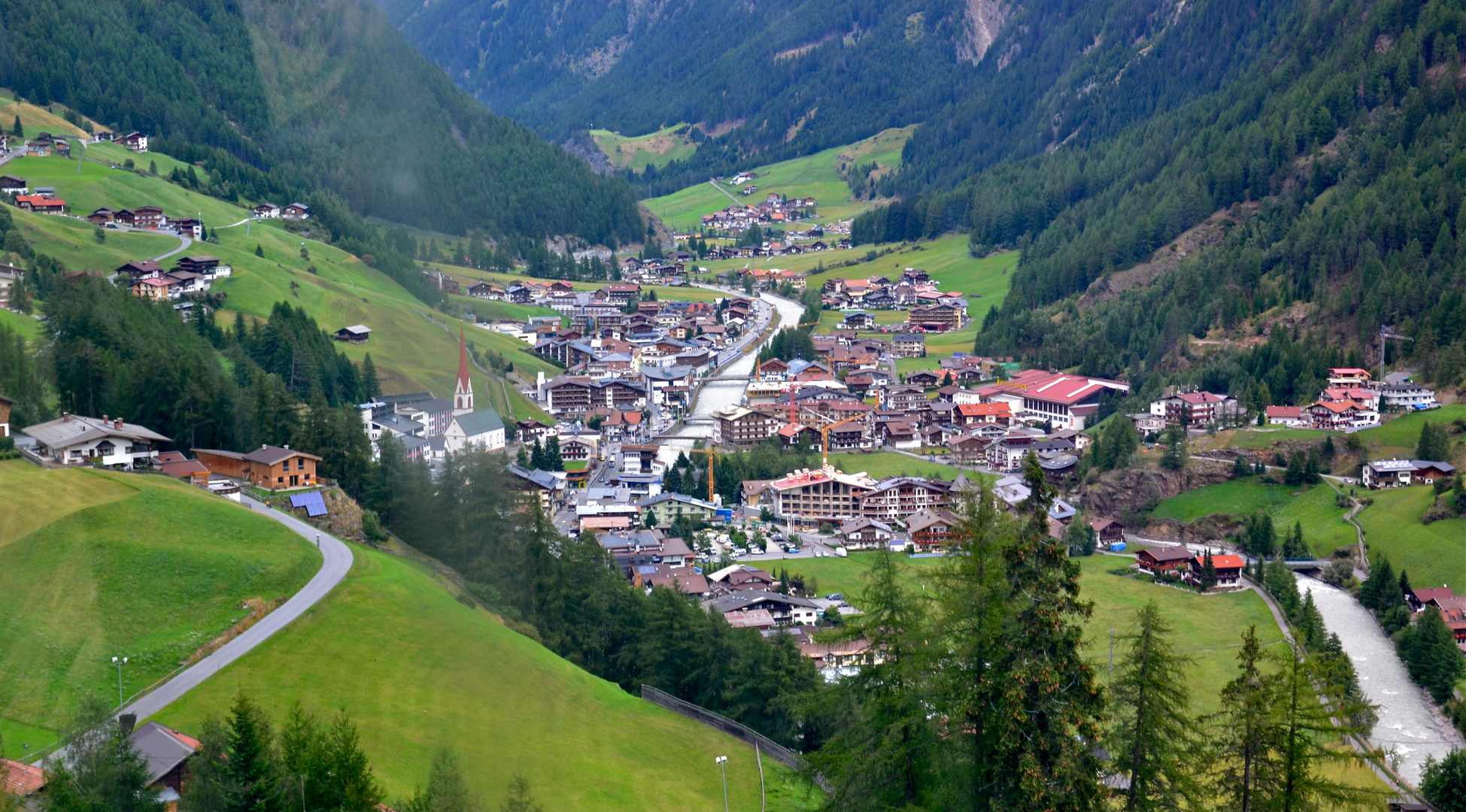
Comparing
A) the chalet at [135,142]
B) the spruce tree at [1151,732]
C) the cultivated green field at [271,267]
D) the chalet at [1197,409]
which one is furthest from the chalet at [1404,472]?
the chalet at [135,142]

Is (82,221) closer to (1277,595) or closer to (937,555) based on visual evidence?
(937,555)

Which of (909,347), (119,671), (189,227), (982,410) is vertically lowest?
(119,671)

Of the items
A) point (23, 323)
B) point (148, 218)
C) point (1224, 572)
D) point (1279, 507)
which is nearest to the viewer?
point (1224, 572)

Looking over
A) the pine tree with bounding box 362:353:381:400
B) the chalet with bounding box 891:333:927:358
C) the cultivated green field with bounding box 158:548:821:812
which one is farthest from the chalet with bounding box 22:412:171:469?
the chalet with bounding box 891:333:927:358

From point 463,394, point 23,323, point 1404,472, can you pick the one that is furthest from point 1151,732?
point 463,394

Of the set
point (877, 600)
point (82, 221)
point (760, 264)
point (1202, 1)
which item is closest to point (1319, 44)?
point (1202, 1)

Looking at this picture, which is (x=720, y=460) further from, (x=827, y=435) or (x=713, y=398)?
(x=713, y=398)

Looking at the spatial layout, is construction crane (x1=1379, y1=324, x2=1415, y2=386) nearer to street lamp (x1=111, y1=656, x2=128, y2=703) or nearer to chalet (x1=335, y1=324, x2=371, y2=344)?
chalet (x1=335, y1=324, x2=371, y2=344)
